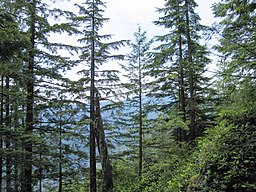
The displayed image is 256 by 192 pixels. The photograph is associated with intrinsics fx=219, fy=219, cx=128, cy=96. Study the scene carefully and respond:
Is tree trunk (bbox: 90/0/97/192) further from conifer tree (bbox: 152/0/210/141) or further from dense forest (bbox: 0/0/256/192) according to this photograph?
conifer tree (bbox: 152/0/210/141)

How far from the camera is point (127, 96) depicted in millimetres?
14164

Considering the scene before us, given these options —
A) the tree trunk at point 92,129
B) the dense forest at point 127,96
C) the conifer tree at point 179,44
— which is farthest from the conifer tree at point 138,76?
the tree trunk at point 92,129

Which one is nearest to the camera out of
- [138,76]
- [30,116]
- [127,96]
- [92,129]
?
[30,116]

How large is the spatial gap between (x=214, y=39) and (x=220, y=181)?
310 cm

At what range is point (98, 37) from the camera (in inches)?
520

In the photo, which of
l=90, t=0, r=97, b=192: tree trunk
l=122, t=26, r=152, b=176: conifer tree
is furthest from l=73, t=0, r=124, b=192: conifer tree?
l=122, t=26, r=152, b=176: conifer tree

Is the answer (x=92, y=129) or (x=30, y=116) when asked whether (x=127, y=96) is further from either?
(x=30, y=116)

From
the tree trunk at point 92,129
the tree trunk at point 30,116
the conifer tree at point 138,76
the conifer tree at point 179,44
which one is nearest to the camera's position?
the tree trunk at point 30,116

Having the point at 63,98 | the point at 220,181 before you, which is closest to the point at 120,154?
the point at 63,98

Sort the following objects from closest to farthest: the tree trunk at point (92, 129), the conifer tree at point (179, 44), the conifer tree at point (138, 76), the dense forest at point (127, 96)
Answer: the dense forest at point (127, 96) < the tree trunk at point (92, 129) < the conifer tree at point (179, 44) < the conifer tree at point (138, 76)

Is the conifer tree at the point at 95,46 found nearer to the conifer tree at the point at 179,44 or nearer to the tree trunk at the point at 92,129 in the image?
the tree trunk at the point at 92,129

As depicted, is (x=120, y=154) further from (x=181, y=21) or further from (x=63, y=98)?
(x=181, y=21)

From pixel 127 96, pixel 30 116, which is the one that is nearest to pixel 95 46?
pixel 127 96

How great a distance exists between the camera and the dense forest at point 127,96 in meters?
5.57
